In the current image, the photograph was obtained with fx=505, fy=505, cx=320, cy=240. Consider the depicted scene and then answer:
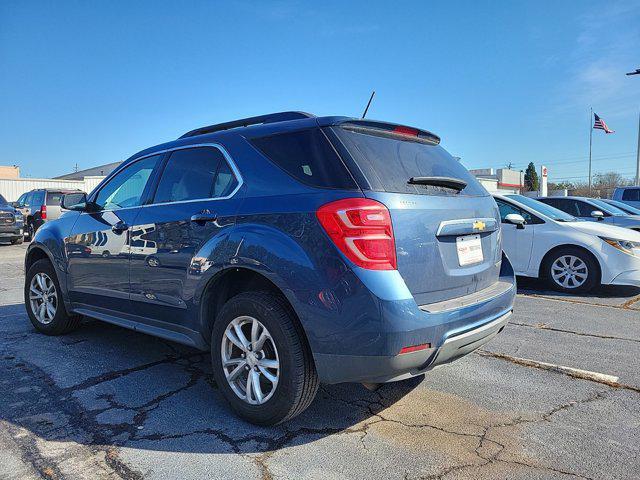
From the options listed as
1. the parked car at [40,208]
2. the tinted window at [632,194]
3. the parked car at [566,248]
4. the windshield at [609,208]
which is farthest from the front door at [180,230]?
the tinted window at [632,194]

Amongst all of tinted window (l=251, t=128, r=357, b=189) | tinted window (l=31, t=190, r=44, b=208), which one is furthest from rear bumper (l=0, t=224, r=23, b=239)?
tinted window (l=251, t=128, r=357, b=189)

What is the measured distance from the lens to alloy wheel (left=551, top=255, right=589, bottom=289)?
737 cm

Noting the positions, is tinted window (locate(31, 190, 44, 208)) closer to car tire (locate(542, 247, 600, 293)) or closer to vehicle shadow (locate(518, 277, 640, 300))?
vehicle shadow (locate(518, 277, 640, 300))

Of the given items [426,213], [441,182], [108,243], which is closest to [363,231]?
[426,213]

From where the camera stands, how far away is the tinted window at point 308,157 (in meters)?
2.78

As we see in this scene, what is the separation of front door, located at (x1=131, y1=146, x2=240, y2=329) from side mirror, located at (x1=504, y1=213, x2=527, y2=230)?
4813 mm

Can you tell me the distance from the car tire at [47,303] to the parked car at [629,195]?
17046 millimetres

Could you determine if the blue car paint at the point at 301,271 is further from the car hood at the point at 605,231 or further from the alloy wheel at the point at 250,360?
the car hood at the point at 605,231

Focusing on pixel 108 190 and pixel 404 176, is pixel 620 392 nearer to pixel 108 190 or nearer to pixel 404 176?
pixel 404 176

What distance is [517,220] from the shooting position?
7199 millimetres

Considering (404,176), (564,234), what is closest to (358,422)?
(404,176)

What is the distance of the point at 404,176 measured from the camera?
296cm

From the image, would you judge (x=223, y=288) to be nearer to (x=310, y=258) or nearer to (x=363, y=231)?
(x=310, y=258)

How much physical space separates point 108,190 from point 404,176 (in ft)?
9.39
